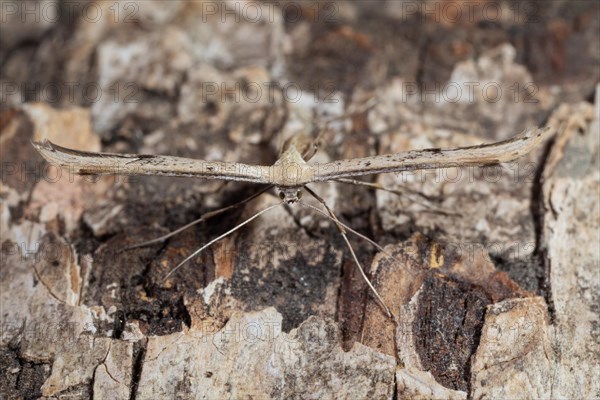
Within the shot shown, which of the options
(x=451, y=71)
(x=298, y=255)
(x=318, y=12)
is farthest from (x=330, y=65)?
(x=298, y=255)

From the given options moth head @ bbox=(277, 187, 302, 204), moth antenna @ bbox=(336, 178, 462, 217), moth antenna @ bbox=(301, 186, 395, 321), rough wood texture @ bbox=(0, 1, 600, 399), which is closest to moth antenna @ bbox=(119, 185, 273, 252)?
rough wood texture @ bbox=(0, 1, 600, 399)

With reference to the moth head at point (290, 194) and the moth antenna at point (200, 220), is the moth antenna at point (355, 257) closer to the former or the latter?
the moth head at point (290, 194)

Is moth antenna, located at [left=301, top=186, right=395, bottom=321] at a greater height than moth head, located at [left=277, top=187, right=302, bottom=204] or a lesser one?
lesser

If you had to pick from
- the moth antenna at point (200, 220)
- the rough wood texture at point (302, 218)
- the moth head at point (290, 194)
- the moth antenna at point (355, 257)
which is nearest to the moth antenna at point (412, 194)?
the rough wood texture at point (302, 218)

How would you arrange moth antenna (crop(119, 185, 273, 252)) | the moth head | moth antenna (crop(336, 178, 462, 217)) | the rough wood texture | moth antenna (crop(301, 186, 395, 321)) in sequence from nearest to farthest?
A: 1. the rough wood texture
2. moth antenna (crop(301, 186, 395, 321))
3. the moth head
4. moth antenna (crop(119, 185, 273, 252))
5. moth antenna (crop(336, 178, 462, 217))

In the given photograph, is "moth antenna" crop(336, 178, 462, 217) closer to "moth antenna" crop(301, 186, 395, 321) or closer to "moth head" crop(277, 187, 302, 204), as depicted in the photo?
"moth antenna" crop(301, 186, 395, 321)

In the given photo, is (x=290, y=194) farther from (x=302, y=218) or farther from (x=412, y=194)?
(x=412, y=194)

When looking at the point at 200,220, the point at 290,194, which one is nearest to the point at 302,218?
the point at 290,194
